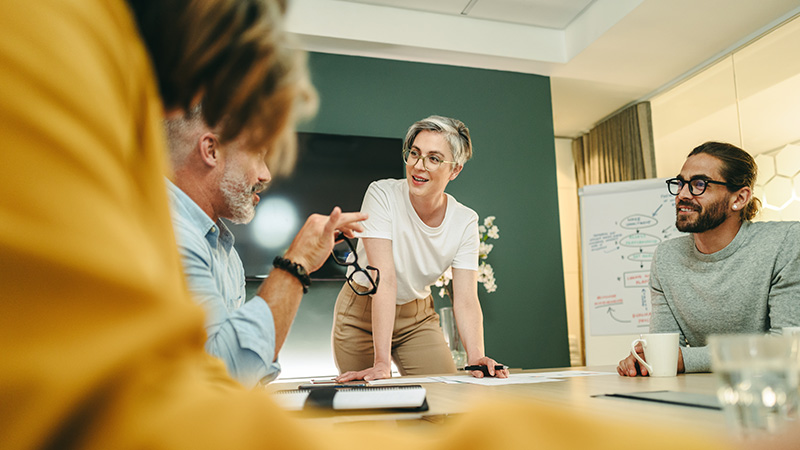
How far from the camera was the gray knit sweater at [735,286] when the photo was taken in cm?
184

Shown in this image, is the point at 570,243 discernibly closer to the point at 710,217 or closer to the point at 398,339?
the point at 710,217

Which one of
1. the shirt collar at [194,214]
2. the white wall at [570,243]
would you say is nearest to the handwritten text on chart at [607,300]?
the white wall at [570,243]

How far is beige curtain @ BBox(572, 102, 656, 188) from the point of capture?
504 cm

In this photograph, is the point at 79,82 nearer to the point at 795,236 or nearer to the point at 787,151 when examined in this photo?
the point at 795,236

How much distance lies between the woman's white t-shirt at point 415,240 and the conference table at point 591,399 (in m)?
1.08


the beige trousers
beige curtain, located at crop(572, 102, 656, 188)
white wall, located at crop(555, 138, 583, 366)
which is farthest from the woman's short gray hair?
white wall, located at crop(555, 138, 583, 366)

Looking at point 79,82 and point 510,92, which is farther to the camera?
point 510,92

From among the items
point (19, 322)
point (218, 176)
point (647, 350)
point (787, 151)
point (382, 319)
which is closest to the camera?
point (19, 322)

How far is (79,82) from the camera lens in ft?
0.74

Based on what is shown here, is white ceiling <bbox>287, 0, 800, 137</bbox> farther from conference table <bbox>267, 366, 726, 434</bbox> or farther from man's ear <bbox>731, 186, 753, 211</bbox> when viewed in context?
conference table <bbox>267, 366, 726, 434</bbox>

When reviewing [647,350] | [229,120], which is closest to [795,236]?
[647,350]

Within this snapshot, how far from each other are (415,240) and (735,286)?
124 cm

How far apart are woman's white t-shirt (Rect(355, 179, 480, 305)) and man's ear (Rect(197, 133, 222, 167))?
1.13 metres

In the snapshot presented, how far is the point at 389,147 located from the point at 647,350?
9.55ft
